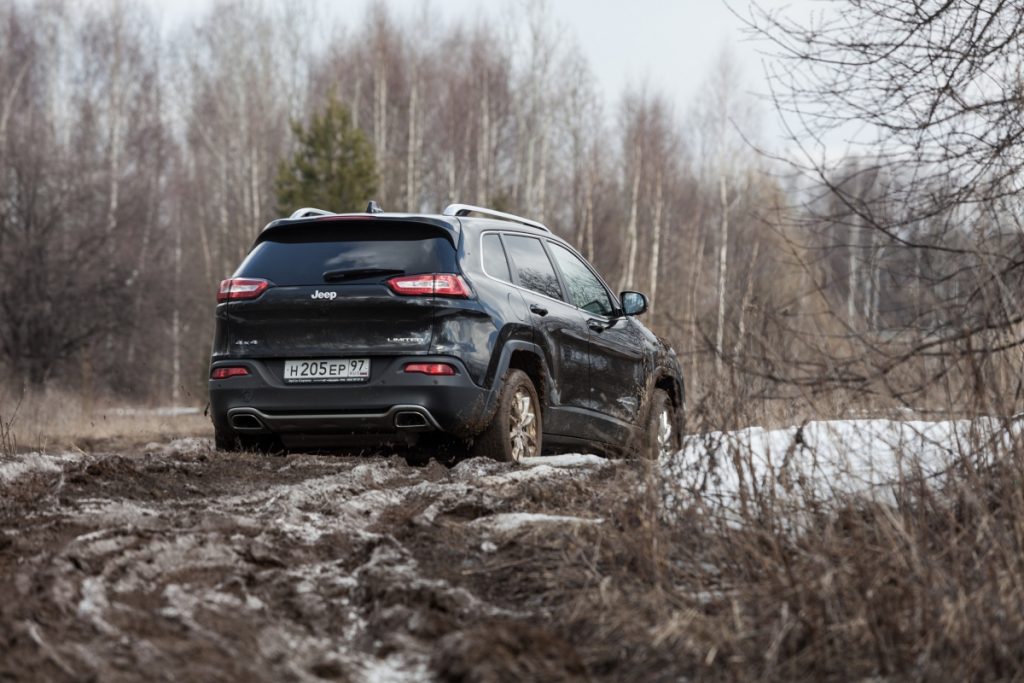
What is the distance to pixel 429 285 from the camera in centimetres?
771

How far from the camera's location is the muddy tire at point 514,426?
791 cm

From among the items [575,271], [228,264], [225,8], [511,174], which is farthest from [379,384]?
[225,8]

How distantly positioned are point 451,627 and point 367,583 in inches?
21.8

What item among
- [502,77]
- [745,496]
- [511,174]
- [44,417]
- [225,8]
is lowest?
[44,417]

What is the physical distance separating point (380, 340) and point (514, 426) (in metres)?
1.13

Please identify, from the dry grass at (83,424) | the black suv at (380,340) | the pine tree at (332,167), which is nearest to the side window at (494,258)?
the black suv at (380,340)

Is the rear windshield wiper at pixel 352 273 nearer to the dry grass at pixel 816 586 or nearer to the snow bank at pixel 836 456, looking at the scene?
the snow bank at pixel 836 456

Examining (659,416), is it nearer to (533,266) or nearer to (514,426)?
(533,266)

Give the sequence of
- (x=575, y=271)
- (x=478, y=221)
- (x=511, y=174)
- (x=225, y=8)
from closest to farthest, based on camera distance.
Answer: (x=478, y=221)
(x=575, y=271)
(x=511, y=174)
(x=225, y=8)

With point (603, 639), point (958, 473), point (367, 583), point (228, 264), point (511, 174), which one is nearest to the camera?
point (603, 639)

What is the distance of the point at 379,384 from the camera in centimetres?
764

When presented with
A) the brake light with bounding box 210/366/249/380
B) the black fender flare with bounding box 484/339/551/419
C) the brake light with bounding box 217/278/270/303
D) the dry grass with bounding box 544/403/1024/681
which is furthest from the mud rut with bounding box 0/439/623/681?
the brake light with bounding box 217/278/270/303

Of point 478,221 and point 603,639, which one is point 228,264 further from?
point 603,639

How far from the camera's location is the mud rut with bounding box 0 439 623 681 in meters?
3.80
